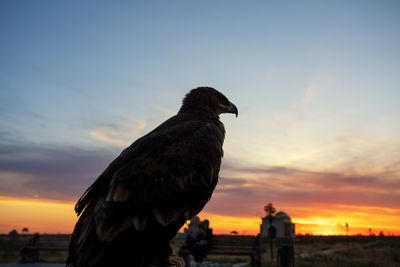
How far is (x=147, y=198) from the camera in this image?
332 cm

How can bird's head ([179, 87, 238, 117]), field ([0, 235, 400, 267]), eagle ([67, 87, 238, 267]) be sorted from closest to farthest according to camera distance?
eagle ([67, 87, 238, 267])
bird's head ([179, 87, 238, 117])
field ([0, 235, 400, 267])

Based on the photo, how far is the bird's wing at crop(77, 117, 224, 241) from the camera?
327 centimetres

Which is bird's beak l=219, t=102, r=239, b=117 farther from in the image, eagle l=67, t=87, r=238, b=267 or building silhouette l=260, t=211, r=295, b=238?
building silhouette l=260, t=211, r=295, b=238

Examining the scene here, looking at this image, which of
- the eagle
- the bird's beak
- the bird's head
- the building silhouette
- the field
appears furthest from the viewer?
the building silhouette

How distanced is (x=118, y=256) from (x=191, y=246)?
36.5 feet

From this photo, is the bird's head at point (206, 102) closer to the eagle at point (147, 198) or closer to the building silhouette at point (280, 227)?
the eagle at point (147, 198)

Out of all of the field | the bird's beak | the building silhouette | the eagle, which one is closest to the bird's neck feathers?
the bird's beak

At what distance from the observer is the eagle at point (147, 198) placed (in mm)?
3260

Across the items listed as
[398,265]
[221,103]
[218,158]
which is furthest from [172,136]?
[398,265]

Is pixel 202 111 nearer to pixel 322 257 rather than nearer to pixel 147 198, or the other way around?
pixel 147 198

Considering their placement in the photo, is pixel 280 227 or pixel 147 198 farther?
pixel 280 227

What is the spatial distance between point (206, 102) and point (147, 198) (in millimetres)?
2058

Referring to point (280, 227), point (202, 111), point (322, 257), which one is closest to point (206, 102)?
point (202, 111)

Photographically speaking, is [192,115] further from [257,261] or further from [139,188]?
[257,261]
